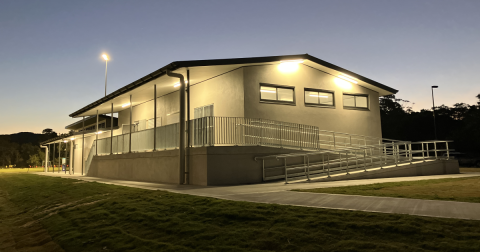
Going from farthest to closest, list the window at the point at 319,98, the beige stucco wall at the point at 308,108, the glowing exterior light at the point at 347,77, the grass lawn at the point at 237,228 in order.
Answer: the glowing exterior light at the point at 347,77
the window at the point at 319,98
the beige stucco wall at the point at 308,108
the grass lawn at the point at 237,228

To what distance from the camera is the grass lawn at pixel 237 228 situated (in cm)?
482

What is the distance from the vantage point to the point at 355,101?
22.1 metres

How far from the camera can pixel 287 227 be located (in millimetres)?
5734

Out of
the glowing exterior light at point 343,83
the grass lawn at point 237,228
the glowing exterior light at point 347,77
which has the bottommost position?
the grass lawn at point 237,228

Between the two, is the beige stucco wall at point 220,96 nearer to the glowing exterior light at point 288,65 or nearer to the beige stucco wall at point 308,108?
the beige stucco wall at point 308,108

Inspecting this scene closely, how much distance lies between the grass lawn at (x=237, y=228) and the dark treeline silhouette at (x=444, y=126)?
43.4 metres

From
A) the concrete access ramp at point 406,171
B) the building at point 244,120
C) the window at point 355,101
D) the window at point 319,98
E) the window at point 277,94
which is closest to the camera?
the building at point 244,120

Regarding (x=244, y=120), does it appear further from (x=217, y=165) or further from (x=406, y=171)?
(x=406, y=171)

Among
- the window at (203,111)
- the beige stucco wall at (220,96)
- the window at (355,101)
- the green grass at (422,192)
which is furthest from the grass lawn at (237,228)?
the window at (355,101)

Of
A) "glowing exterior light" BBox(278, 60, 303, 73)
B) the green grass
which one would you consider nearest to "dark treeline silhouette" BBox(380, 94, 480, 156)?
"glowing exterior light" BBox(278, 60, 303, 73)

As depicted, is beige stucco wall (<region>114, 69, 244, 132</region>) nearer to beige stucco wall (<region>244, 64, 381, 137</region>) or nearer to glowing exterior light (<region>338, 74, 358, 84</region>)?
beige stucco wall (<region>244, 64, 381, 137</region>)

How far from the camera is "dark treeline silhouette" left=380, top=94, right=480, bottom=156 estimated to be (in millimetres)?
43094

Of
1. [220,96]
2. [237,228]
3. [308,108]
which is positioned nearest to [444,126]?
[308,108]

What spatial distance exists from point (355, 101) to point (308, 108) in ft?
14.0
